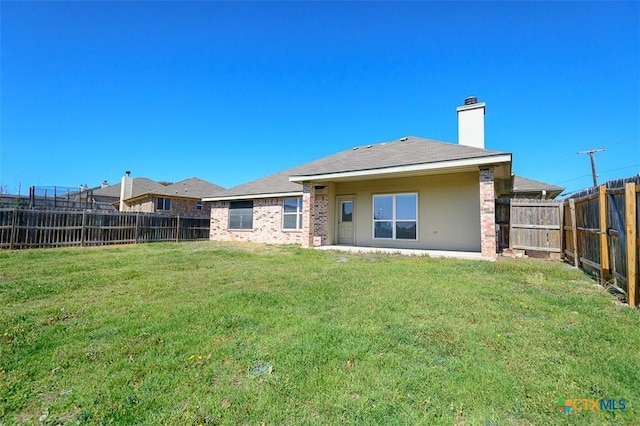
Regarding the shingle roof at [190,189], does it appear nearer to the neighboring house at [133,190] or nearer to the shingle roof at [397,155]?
the neighboring house at [133,190]

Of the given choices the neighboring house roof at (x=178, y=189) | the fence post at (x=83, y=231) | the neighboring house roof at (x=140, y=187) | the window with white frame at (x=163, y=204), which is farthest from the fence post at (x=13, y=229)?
the neighboring house roof at (x=140, y=187)

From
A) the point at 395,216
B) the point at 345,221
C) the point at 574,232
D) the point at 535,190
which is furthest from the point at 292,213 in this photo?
the point at 535,190

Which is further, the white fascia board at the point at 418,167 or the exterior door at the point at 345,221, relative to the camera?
the exterior door at the point at 345,221

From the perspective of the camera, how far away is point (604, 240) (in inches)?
205

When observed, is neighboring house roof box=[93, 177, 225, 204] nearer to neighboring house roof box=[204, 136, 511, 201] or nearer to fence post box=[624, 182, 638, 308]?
neighboring house roof box=[204, 136, 511, 201]

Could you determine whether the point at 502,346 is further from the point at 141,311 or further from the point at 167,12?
the point at 167,12

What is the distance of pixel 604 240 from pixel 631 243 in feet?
4.35

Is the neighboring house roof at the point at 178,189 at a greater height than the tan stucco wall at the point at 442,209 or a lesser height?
greater

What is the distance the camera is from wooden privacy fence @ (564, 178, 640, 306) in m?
4.11

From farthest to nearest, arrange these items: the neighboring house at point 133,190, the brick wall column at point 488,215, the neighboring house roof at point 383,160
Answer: the neighboring house at point 133,190 → the neighboring house roof at point 383,160 → the brick wall column at point 488,215

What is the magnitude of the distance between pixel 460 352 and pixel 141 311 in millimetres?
4130

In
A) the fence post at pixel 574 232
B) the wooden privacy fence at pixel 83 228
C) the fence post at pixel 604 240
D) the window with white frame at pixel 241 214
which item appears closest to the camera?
the fence post at pixel 604 240

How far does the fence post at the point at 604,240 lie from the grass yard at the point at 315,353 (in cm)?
38

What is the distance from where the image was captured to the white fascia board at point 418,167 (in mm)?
8391
